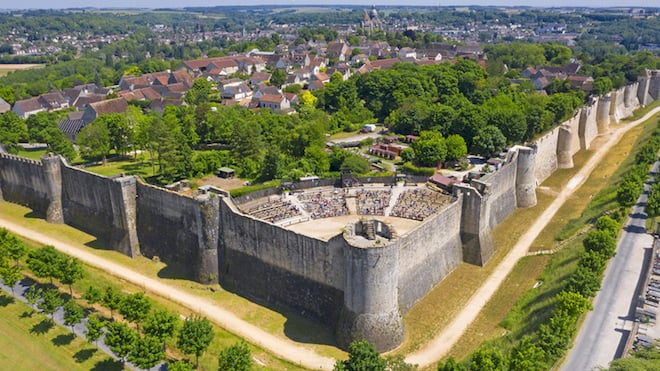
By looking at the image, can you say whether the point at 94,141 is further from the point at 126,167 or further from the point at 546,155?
the point at 546,155

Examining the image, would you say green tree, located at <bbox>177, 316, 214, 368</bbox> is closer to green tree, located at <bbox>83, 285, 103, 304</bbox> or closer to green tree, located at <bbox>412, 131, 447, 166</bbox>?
green tree, located at <bbox>83, 285, 103, 304</bbox>

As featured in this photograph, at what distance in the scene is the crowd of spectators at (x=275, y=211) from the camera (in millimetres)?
47375

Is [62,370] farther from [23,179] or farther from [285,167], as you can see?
[285,167]

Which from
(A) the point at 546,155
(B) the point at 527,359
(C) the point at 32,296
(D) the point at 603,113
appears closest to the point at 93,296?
(C) the point at 32,296

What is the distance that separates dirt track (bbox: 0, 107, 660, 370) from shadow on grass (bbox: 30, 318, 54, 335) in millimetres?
6675

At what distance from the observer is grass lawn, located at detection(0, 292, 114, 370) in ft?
102

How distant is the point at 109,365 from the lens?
3052 cm

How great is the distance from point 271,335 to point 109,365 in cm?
976

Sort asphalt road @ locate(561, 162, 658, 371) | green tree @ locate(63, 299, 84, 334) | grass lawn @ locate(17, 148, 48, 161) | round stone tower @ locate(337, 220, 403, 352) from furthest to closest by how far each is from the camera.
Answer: grass lawn @ locate(17, 148, 48, 161), green tree @ locate(63, 299, 84, 334), round stone tower @ locate(337, 220, 403, 352), asphalt road @ locate(561, 162, 658, 371)

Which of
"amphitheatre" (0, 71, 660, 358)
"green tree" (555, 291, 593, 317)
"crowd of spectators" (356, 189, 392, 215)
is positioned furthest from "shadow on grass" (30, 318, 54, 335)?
"green tree" (555, 291, 593, 317)

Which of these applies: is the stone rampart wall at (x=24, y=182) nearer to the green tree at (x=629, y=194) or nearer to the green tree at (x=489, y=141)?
the green tree at (x=489, y=141)

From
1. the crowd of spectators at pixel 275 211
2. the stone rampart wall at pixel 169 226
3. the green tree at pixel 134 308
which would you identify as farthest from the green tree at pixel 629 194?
the green tree at pixel 134 308

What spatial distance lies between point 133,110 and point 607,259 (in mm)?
64768

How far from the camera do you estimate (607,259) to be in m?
36.4
